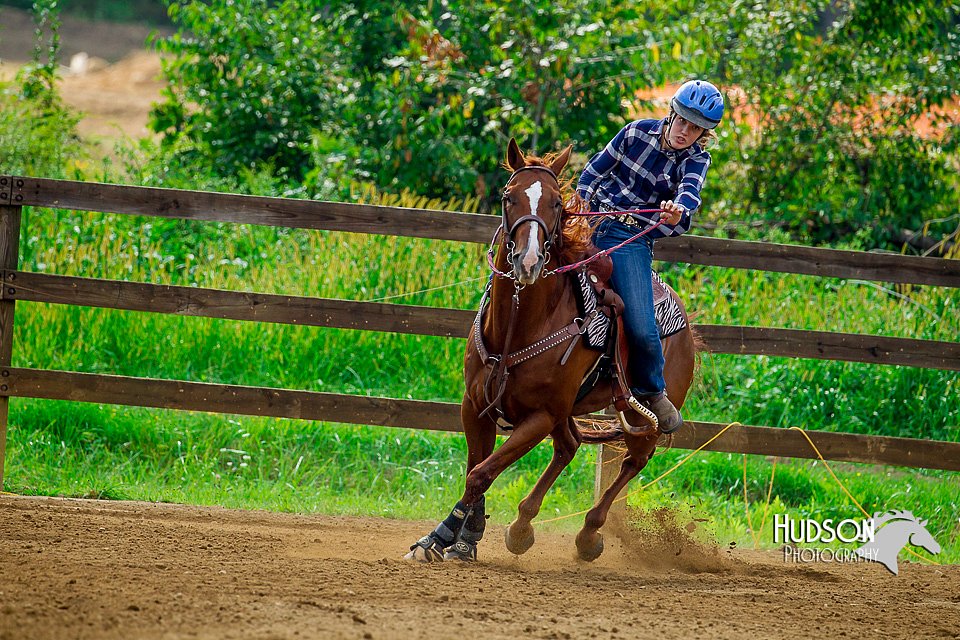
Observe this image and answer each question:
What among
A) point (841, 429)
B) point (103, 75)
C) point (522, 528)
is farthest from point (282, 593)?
point (103, 75)

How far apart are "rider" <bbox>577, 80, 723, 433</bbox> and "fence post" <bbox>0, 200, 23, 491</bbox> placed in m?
3.44

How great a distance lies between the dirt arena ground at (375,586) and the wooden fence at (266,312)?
0.66 metres

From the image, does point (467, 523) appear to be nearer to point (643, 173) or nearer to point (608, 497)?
point (608, 497)

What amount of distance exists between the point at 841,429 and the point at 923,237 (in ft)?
13.3

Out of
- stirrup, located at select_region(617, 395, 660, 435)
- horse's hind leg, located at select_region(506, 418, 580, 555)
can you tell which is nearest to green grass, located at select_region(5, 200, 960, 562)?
stirrup, located at select_region(617, 395, 660, 435)

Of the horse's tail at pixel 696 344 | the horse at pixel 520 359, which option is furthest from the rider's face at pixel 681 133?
the horse's tail at pixel 696 344

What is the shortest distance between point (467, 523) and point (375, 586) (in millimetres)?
879

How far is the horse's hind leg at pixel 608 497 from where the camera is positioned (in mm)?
5523

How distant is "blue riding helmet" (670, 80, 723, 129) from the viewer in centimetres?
512

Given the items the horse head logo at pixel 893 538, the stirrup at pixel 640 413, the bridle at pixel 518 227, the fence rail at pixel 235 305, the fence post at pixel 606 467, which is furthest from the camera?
the fence post at pixel 606 467

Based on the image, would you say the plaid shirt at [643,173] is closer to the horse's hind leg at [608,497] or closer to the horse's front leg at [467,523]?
the horse's hind leg at [608,497]

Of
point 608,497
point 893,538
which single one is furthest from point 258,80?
point 893,538

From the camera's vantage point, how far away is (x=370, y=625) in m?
3.59

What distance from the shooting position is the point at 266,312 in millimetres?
6062
